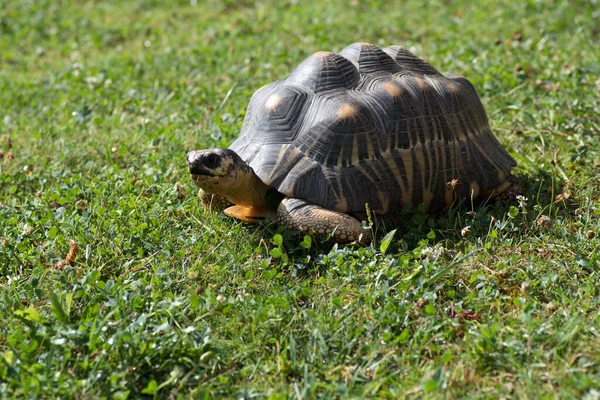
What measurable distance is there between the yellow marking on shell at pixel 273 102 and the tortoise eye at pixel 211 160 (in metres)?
0.46

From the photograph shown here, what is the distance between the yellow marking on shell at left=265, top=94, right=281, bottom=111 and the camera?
12.2ft

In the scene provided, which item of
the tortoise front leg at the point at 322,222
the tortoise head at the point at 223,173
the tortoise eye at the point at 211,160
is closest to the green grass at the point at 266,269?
the tortoise front leg at the point at 322,222

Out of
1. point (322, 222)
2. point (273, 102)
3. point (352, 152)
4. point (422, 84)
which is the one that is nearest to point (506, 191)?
point (422, 84)

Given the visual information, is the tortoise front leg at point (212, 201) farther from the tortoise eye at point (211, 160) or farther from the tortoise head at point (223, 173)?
the tortoise eye at point (211, 160)

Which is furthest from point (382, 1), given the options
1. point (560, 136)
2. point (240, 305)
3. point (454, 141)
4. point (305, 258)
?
point (240, 305)

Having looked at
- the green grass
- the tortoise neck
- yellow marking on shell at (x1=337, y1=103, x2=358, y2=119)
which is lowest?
the green grass

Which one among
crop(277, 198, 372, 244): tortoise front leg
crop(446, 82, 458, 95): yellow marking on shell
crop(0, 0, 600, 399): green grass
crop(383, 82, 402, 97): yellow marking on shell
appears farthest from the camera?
crop(446, 82, 458, 95): yellow marking on shell

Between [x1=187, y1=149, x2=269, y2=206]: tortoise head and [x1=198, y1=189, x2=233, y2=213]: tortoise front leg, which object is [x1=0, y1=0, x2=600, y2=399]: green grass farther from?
[x1=187, y1=149, x2=269, y2=206]: tortoise head

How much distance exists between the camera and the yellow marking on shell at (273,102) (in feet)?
12.2

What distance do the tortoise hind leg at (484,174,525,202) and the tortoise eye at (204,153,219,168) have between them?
5.22 feet

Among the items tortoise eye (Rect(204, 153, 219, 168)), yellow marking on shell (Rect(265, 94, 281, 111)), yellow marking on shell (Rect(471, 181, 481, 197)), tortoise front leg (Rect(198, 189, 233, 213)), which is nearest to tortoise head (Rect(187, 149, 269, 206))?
tortoise eye (Rect(204, 153, 219, 168))

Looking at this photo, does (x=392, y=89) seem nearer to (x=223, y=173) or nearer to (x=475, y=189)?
(x=475, y=189)

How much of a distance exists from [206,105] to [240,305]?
2892 millimetres

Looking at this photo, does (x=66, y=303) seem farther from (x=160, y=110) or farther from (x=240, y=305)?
(x=160, y=110)
